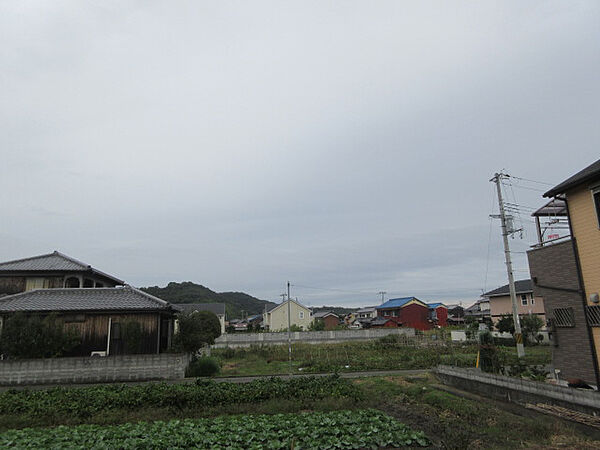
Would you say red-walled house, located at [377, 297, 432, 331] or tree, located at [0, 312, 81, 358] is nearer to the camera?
tree, located at [0, 312, 81, 358]

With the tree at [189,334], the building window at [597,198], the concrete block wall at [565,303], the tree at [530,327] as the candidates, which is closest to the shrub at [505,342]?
the tree at [530,327]

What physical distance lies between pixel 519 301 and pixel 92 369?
3597 centimetres

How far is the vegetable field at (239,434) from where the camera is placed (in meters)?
7.80

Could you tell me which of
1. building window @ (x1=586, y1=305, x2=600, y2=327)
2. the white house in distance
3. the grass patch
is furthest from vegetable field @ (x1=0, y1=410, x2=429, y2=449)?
the white house in distance

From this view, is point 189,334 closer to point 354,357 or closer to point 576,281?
point 354,357

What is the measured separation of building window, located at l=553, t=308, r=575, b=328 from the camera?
1176cm

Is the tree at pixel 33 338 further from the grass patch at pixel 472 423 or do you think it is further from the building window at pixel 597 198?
the building window at pixel 597 198

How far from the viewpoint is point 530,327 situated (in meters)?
28.8

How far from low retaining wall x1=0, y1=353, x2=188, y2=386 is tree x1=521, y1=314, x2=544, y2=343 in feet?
82.2

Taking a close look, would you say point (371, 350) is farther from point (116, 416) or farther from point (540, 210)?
point (116, 416)

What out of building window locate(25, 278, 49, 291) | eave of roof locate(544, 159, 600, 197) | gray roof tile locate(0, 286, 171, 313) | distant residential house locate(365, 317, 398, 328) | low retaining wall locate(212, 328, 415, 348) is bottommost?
low retaining wall locate(212, 328, 415, 348)

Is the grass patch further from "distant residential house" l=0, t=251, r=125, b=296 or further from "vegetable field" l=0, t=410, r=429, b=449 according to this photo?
"distant residential house" l=0, t=251, r=125, b=296

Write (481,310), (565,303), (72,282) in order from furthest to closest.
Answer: (481,310), (72,282), (565,303)

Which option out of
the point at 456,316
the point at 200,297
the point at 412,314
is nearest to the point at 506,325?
the point at 412,314
